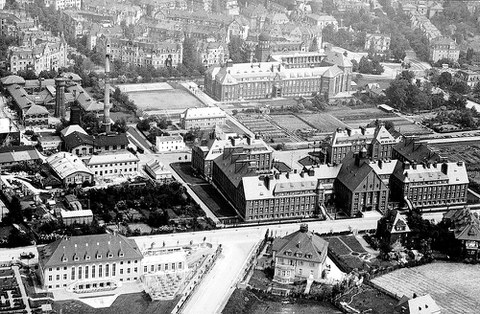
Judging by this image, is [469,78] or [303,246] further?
[469,78]

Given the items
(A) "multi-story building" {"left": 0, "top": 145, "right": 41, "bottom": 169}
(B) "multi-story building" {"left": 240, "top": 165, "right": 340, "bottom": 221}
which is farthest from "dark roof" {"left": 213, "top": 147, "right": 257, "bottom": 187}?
(A) "multi-story building" {"left": 0, "top": 145, "right": 41, "bottom": 169}

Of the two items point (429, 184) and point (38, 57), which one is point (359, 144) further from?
point (38, 57)

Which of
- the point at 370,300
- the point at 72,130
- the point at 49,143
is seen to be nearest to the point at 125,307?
the point at 370,300

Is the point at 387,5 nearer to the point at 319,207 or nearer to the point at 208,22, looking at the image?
the point at 208,22

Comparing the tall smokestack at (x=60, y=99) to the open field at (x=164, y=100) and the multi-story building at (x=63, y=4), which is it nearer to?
the open field at (x=164, y=100)

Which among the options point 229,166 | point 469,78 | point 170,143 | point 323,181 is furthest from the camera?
point 469,78

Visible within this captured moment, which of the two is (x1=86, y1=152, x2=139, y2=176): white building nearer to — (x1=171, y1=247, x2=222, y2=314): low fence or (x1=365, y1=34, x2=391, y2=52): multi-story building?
(x1=171, y1=247, x2=222, y2=314): low fence

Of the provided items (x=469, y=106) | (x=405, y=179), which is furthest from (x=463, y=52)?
(x=405, y=179)

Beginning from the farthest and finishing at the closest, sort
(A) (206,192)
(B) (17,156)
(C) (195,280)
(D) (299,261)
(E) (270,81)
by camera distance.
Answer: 1. (E) (270,81)
2. (B) (17,156)
3. (A) (206,192)
4. (D) (299,261)
5. (C) (195,280)
